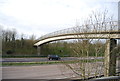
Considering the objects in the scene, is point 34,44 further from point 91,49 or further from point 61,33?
point 91,49

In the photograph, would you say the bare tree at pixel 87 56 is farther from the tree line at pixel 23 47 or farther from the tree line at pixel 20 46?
the tree line at pixel 20 46

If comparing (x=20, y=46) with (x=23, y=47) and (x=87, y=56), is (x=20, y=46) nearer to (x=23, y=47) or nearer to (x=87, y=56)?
(x=23, y=47)

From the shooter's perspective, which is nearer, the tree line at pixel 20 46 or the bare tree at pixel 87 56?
the bare tree at pixel 87 56

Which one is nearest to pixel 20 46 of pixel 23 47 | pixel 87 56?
pixel 23 47

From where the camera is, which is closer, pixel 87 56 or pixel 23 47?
pixel 87 56

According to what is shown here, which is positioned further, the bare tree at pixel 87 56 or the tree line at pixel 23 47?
the tree line at pixel 23 47

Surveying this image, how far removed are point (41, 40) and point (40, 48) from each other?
19.8 feet

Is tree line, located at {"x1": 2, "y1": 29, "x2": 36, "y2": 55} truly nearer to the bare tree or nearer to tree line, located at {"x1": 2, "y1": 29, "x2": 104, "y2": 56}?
tree line, located at {"x1": 2, "y1": 29, "x2": 104, "y2": 56}

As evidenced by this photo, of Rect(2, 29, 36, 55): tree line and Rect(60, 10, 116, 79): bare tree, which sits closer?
Rect(60, 10, 116, 79): bare tree

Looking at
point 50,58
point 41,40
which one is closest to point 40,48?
point 41,40

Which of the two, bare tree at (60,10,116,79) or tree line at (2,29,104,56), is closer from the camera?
bare tree at (60,10,116,79)

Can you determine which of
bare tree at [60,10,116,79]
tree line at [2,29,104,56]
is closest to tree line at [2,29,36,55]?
tree line at [2,29,104,56]

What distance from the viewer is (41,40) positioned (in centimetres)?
4922

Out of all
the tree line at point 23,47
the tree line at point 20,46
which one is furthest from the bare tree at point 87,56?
the tree line at point 20,46
